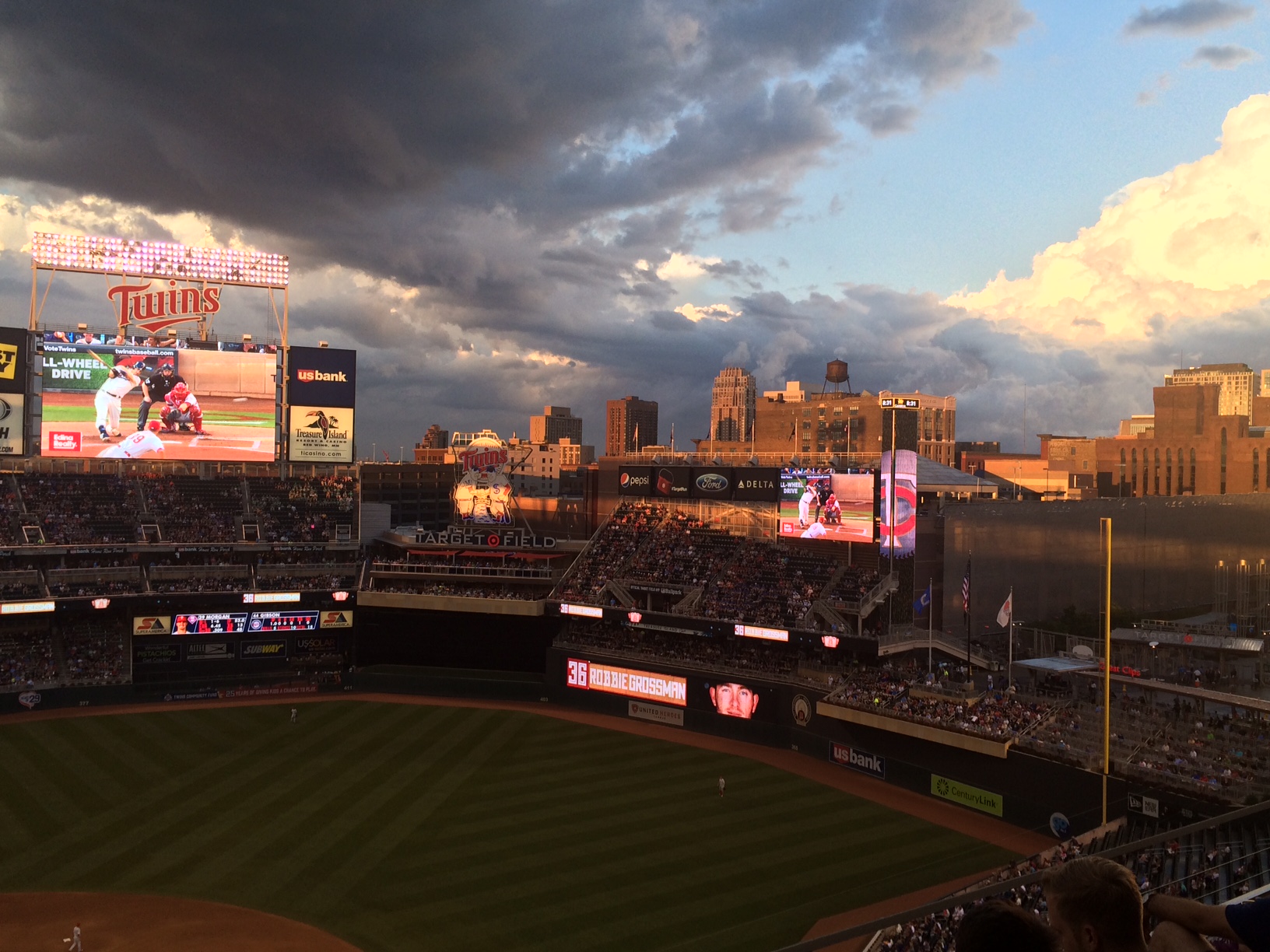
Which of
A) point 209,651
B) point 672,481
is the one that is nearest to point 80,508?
point 209,651

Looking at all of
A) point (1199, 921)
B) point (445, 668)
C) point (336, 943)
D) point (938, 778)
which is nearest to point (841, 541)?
point (938, 778)

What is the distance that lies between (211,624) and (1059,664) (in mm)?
39654

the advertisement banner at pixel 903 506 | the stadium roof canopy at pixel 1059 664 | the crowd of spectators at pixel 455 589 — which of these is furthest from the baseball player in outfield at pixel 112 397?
the stadium roof canopy at pixel 1059 664

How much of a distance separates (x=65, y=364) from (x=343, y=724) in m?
25.6

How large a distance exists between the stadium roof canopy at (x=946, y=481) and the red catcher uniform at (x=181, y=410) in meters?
39.5

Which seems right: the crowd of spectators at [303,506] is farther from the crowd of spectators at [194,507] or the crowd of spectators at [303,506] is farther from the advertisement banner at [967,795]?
the advertisement banner at [967,795]

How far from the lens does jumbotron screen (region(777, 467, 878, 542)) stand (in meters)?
41.7

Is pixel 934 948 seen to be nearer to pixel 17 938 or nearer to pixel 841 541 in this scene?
pixel 17 938

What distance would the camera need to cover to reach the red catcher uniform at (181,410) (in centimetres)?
5022

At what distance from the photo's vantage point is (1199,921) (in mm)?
3148

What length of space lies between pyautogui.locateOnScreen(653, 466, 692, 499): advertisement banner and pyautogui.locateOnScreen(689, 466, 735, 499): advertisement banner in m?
0.42

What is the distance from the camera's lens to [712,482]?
48469 mm

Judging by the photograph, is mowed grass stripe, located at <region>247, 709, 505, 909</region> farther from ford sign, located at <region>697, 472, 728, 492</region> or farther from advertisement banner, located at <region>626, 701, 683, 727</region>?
ford sign, located at <region>697, 472, 728, 492</region>

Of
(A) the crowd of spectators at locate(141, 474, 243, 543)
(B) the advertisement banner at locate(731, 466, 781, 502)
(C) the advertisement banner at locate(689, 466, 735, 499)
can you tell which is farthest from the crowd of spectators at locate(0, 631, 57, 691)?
(B) the advertisement banner at locate(731, 466, 781, 502)
